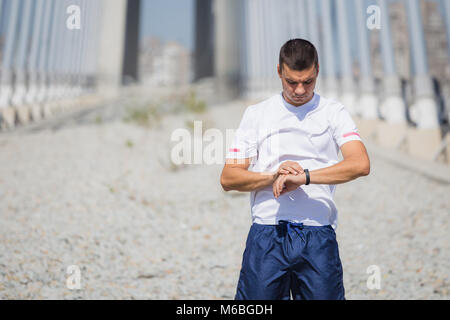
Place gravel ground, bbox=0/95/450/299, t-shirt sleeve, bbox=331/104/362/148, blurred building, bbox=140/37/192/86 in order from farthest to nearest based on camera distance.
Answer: blurred building, bbox=140/37/192/86 → gravel ground, bbox=0/95/450/299 → t-shirt sleeve, bbox=331/104/362/148

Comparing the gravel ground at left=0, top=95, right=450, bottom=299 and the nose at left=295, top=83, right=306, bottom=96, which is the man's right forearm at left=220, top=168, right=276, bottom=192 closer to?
the nose at left=295, top=83, right=306, bottom=96

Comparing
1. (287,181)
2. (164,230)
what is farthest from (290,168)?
(164,230)

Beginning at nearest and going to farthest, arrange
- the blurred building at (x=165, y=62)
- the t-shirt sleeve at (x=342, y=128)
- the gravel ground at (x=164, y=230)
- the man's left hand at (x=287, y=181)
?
the man's left hand at (x=287, y=181)
the t-shirt sleeve at (x=342, y=128)
the gravel ground at (x=164, y=230)
the blurred building at (x=165, y=62)

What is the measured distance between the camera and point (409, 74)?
8.07 metres

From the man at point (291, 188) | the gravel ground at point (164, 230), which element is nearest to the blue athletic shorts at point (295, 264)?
the man at point (291, 188)

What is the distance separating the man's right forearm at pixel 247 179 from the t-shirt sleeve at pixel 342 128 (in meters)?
0.31

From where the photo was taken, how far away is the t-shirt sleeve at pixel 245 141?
1.50 m

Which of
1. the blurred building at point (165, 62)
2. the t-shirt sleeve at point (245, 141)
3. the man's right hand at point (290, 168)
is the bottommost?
the man's right hand at point (290, 168)

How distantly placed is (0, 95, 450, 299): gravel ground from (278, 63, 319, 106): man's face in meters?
2.04

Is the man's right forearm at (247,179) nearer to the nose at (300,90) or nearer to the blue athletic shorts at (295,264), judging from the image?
the blue athletic shorts at (295,264)

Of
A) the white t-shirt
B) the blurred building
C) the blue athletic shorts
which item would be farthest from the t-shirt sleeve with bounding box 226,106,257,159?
the blurred building

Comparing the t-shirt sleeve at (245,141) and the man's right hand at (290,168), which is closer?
the man's right hand at (290,168)

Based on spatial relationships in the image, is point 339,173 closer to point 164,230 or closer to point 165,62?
point 164,230

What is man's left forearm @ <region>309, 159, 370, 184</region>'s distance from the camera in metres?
1.36
